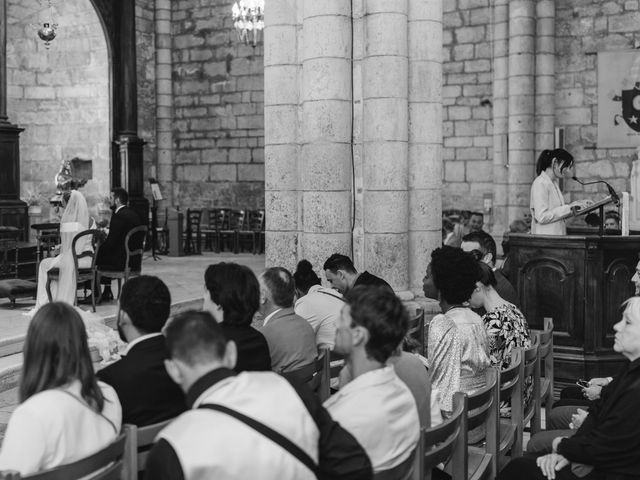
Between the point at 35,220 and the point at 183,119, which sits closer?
the point at 35,220

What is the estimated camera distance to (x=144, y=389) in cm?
244

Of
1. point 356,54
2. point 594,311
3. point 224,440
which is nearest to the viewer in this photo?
point 224,440

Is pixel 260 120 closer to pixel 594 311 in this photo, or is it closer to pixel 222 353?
pixel 594 311

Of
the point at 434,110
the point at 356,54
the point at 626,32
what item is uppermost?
the point at 626,32

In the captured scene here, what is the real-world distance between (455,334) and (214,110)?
489 inches

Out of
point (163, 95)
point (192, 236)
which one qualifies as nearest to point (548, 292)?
point (192, 236)

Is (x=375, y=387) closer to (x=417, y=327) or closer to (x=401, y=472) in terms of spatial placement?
(x=401, y=472)

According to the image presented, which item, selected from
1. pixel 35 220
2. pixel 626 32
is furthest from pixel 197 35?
pixel 626 32

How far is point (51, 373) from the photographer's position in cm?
204

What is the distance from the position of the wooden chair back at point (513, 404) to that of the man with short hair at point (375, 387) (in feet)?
3.19

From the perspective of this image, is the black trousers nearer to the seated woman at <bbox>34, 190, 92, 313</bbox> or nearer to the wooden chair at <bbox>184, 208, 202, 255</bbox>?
the seated woman at <bbox>34, 190, 92, 313</bbox>

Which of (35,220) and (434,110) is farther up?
(434,110)

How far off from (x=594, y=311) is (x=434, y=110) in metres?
1.75

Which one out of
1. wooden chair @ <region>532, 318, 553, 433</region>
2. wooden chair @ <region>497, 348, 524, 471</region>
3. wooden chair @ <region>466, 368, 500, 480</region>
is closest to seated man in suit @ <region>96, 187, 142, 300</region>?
wooden chair @ <region>532, 318, 553, 433</region>
